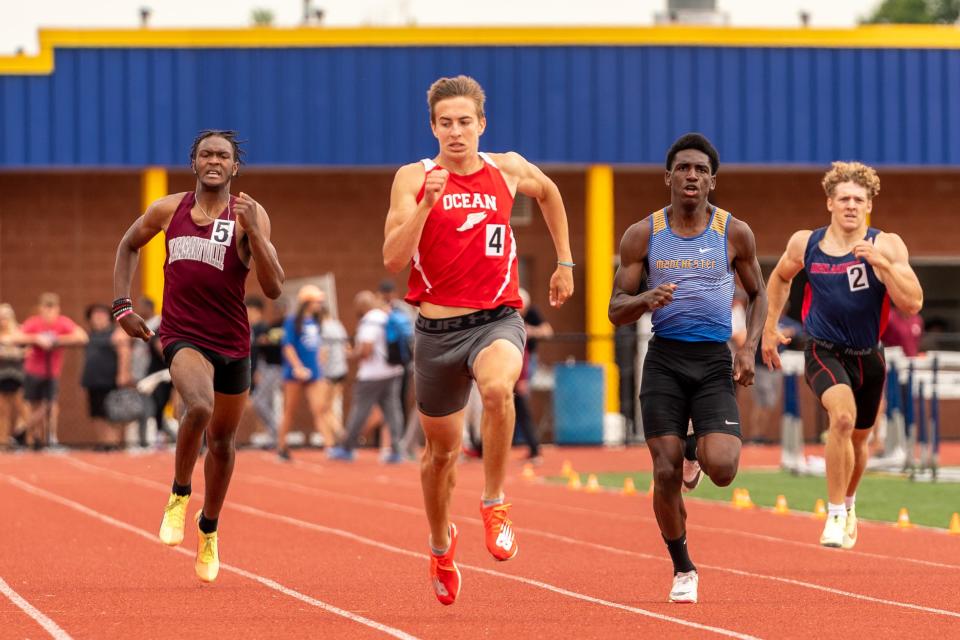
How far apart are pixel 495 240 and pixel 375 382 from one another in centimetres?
1243

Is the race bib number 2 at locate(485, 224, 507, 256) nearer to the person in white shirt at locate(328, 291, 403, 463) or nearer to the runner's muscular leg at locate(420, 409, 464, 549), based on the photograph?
the runner's muscular leg at locate(420, 409, 464, 549)

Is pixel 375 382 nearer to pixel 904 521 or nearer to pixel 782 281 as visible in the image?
pixel 904 521

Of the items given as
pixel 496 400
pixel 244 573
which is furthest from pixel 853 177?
pixel 244 573

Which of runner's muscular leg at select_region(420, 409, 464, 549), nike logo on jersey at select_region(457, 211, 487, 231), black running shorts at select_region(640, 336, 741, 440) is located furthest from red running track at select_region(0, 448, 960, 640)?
nike logo on jersey at select_region(457, 211, 487, 231)

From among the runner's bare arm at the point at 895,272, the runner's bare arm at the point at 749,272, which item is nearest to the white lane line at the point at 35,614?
the runner's bare arm at the point at 749,272

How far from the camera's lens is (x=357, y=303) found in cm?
2175

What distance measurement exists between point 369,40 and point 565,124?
10.5ft

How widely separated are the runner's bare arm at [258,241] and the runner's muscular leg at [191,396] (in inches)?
20.0

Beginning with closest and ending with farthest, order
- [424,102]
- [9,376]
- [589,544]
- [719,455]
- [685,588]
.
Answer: [719,455] < [685,588] < [589,544] < [9,376] < [424,102]

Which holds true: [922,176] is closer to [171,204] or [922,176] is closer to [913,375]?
[913,375]

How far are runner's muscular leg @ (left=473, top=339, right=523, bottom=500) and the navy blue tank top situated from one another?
3.50 metres

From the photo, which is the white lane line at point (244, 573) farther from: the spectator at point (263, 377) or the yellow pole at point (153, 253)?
the yellow pole at point (153, 253)

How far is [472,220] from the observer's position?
839cm

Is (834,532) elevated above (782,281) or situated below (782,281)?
below
